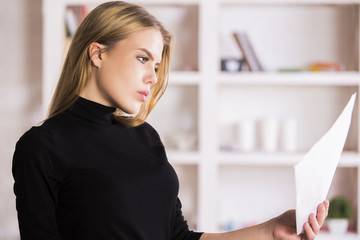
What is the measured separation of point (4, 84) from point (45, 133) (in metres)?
2.35

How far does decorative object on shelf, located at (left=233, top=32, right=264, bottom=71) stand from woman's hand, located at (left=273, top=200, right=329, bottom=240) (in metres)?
1.80

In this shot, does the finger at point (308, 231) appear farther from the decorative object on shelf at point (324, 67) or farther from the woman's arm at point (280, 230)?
the decorative object on shelf at point (324, 67)

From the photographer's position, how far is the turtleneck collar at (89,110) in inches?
41.0

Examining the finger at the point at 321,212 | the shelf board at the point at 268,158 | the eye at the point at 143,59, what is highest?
the eye at the point at 143,59

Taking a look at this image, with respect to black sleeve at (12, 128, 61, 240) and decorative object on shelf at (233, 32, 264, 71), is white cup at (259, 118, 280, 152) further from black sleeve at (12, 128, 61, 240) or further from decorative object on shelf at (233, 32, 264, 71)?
black sleeve at (12, 128, 61, 240)

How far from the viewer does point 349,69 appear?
2965mm

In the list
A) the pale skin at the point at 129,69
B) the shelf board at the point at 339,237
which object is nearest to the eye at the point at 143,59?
the pale skin at the point at 129,69

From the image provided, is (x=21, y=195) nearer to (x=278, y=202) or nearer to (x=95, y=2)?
(x=95, y=2)

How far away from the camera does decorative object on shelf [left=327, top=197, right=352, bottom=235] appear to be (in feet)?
9.03

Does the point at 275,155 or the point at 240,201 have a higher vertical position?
the point at 275,155

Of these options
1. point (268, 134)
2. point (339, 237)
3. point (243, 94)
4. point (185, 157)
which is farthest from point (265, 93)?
point (339, 237)

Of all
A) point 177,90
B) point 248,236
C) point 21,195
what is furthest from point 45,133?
point 177,90

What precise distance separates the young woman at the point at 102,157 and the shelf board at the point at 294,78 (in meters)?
1.66

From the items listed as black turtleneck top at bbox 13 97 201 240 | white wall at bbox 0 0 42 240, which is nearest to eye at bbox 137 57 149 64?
black turtleneck top at bbox 13 97 201 240
